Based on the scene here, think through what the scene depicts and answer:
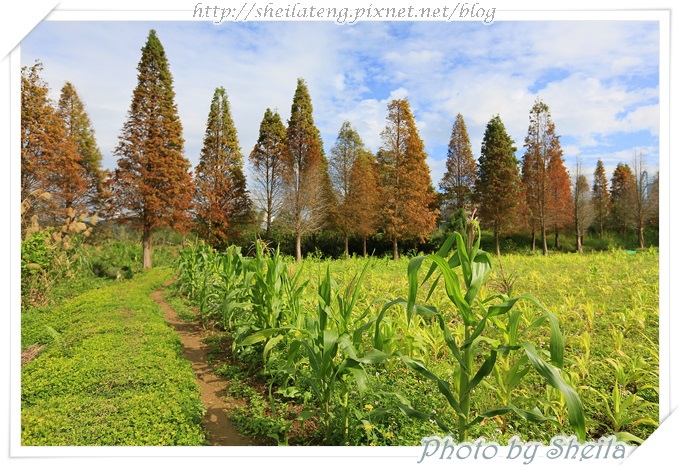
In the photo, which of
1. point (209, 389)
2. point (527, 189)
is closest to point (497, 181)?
point (527, 189)

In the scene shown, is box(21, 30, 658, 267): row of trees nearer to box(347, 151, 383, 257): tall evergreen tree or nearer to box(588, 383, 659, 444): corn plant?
box(347, 151, 383, 257): tall evergreen tree

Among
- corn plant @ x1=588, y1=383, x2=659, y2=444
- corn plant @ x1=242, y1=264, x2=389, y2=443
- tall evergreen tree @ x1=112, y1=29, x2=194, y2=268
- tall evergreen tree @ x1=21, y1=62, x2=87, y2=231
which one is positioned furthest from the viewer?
tall evergreen tree @ x1=112, y1=29, x2=194, y2=268

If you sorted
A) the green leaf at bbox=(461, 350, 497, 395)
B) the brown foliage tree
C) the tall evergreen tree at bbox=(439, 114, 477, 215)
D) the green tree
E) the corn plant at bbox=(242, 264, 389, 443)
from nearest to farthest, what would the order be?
the green leaf at bbox=(461, 350, 497, 395) < the corn plant at bbox=(242, 264, 389, 443) < the green tree < the tall evergreen tree at bbox=(439, 114, 477, 215) < the brown foliage tree

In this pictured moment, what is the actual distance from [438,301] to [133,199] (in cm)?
809

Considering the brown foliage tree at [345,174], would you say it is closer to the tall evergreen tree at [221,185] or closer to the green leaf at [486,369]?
the tall evergreen tree at [221,185]

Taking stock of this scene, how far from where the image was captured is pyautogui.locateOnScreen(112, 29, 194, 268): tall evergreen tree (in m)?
8.90

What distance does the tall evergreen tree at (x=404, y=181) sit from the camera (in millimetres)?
9266

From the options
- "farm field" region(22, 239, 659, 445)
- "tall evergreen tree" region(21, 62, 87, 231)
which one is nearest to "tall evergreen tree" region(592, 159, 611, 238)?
"farm field" region(22, 239, 659, 445)

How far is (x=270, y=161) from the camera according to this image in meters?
11.4
